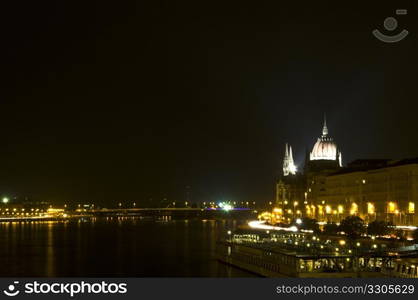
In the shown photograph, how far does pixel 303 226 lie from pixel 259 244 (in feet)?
117

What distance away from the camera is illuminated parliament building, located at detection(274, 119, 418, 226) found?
202ft

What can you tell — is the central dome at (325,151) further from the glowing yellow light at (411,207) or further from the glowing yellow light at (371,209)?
the glowing yellow light at (411,207)

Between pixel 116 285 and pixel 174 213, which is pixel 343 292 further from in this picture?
pixel 174 213

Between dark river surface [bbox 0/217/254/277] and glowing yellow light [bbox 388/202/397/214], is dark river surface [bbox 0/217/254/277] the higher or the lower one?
the lower one

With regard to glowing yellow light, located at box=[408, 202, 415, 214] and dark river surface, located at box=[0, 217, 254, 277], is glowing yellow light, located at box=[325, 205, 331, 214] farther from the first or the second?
dark river surface, located at box=[0, 217, 254, 277]

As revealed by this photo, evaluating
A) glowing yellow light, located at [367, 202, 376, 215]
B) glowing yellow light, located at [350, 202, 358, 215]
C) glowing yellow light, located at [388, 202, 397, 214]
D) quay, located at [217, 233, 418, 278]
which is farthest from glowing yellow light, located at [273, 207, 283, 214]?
quay, located at [217, 233, 418, 278]

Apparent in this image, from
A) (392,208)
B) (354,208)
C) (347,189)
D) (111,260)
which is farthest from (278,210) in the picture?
(111,260)

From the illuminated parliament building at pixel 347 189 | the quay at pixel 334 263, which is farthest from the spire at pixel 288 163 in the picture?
the quay at pixel 334 263

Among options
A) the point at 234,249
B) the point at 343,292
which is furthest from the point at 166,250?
the point at 343,292

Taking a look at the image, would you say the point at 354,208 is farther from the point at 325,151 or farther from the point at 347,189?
the point at 325,151

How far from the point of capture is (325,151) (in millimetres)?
117188

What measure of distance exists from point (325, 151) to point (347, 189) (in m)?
38.4

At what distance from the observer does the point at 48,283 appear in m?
13.5

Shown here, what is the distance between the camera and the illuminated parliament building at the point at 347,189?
202ft
